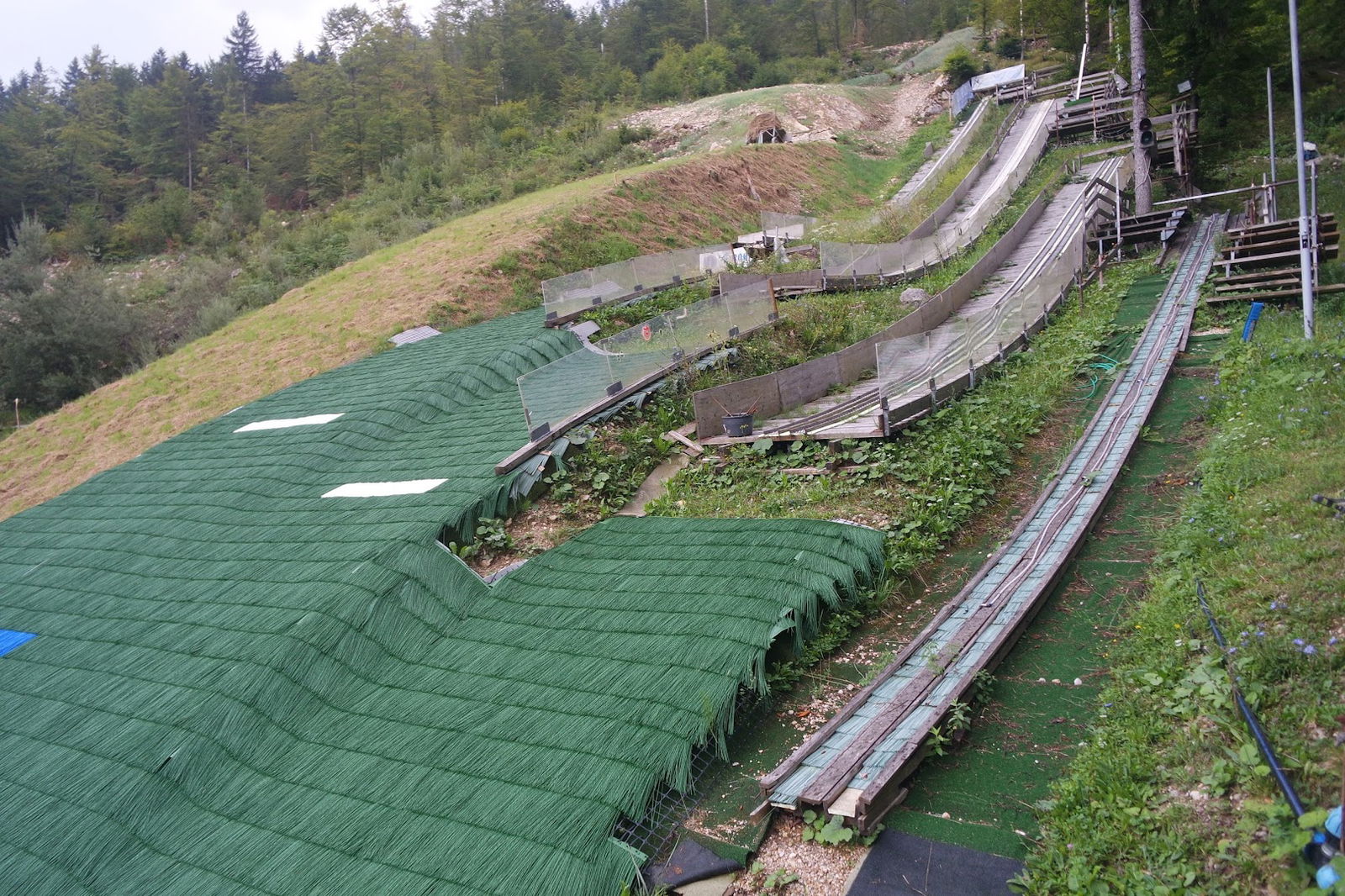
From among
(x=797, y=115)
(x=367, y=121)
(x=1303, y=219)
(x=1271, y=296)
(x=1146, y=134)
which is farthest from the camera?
(x=367, y=121)

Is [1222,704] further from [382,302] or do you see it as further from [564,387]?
[382,302]

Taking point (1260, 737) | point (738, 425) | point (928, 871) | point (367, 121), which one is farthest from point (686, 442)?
point (367, 121)

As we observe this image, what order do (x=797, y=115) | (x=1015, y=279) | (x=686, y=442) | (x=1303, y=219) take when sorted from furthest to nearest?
(x=797, y=115), (x=1015, y=279), (x=686, y=442), (x=1303, y=219)

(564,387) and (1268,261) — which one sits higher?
(1268,261)

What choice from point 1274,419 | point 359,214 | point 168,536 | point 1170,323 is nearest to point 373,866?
point 168,536

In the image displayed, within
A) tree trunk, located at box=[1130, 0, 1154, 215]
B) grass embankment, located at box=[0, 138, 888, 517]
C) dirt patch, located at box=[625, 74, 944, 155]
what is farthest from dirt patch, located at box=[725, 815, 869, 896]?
dirt patch, located at box=[625, 74, 944, 155]

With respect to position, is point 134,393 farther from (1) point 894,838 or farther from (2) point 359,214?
(1) point 894,838

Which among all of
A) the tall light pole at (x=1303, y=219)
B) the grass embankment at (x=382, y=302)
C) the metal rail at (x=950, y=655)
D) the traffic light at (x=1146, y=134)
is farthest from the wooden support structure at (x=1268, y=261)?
the grass embankment at (x=382, y=302)
